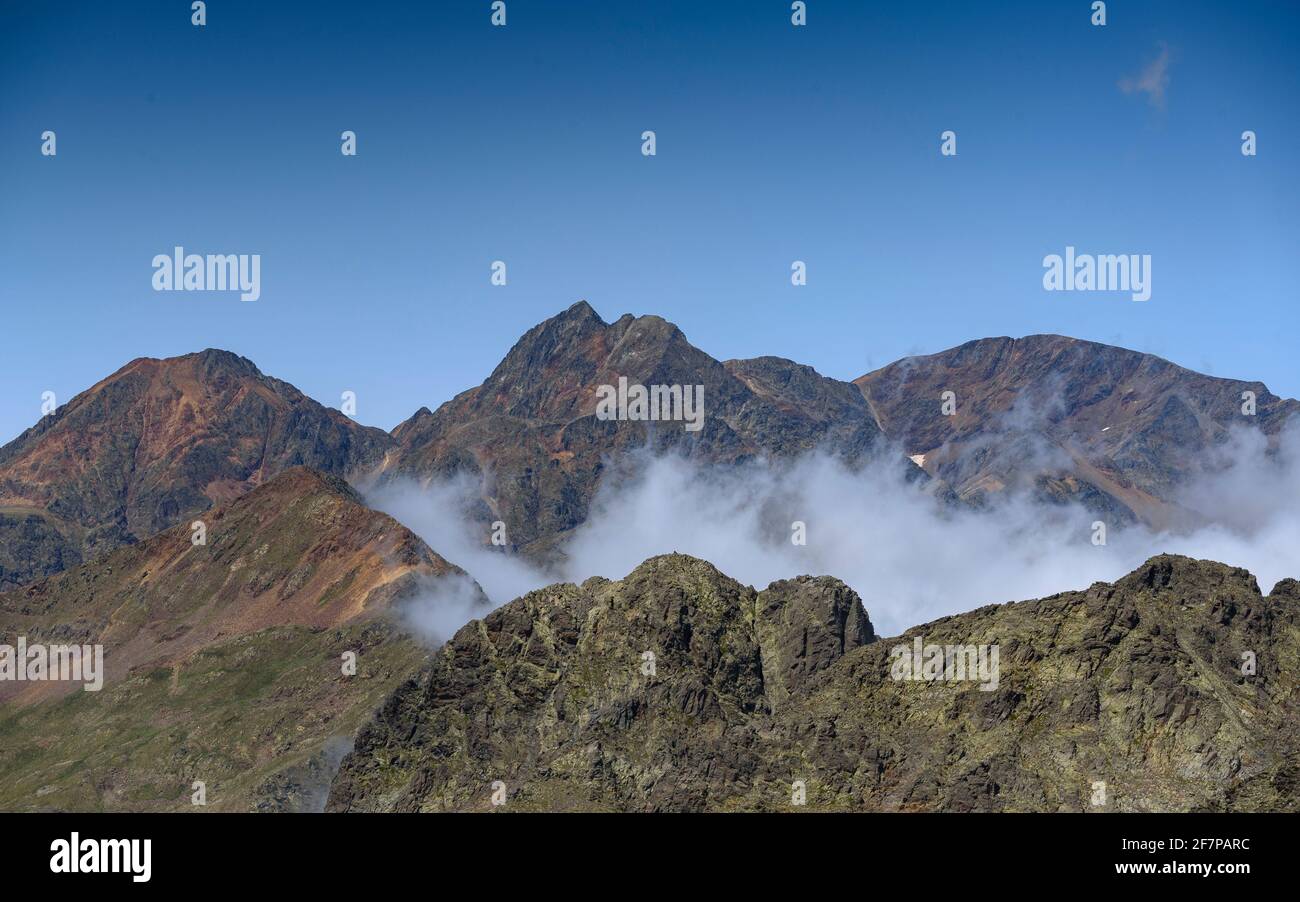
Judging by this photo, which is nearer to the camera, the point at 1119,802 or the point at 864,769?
the point at 1119,802
